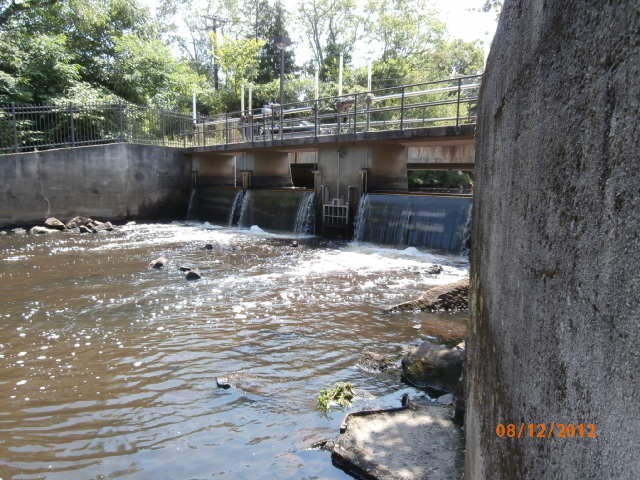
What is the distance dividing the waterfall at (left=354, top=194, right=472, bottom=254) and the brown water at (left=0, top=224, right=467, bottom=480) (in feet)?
4.41

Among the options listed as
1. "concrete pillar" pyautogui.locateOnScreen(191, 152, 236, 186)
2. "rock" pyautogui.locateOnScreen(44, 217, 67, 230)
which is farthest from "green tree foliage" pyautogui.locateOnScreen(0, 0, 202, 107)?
"rock" pyautogui.locateOnScreen(44, 217, 67, 230)

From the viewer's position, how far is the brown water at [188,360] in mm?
4008

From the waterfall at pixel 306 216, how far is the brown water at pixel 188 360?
5.51 m

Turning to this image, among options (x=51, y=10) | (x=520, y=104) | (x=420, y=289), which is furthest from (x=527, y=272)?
(x=51, y=10)

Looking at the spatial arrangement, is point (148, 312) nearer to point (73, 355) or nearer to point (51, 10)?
point (73, 355)

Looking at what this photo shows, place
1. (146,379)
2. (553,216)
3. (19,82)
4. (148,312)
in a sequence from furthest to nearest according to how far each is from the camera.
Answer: (19,82)
(148,312)
(146,379)
(553,216)

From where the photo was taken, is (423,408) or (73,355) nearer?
(423,408)

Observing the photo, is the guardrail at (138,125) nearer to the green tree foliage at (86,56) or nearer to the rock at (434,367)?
the green tree foliage at (86,56)

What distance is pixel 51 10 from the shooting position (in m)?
26.8

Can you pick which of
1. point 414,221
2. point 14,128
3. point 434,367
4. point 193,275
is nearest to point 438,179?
point 414,221

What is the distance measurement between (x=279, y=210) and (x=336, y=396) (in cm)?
1390

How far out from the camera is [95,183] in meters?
19.5

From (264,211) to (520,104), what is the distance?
17360mm

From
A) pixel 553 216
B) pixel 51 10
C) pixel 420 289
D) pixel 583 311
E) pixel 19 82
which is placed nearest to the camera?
pixel 583 311
